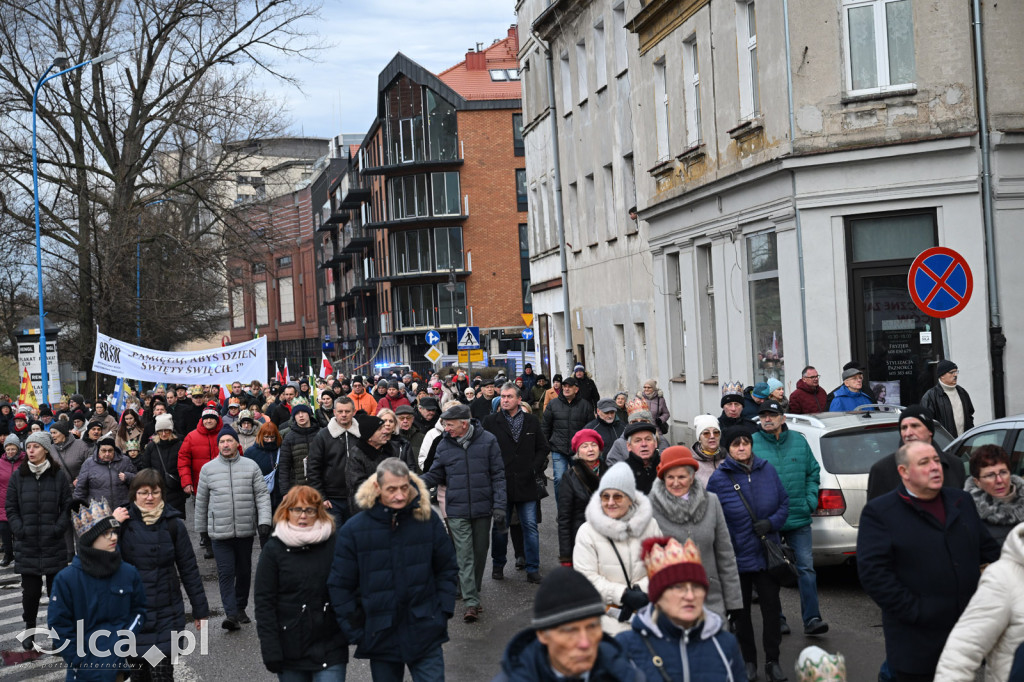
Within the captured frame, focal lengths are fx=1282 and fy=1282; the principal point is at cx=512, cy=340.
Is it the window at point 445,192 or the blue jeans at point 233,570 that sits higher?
the window at point 445,192

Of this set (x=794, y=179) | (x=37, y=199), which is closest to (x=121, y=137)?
(x=37, y=199)

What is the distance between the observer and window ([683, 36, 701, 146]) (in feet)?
74.7

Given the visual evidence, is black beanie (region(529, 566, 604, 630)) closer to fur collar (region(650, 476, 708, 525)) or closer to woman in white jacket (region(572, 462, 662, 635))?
woman in white jacket (region(572, 462, 662, 635))

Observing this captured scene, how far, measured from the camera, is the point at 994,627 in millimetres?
4930

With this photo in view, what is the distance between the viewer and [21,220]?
35344 mm

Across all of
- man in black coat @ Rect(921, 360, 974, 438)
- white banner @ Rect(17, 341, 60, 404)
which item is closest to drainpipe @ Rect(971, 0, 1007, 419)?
man in black coat @ Rect(921, 360, 974, 438)

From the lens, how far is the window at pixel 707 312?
23.4m

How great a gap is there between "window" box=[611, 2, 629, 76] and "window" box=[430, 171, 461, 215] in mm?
41717

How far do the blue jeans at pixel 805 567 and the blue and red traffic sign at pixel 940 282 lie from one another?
408 cm

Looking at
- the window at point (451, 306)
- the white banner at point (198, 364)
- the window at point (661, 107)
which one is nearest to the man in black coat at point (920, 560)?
the white banner at point (198, 364)

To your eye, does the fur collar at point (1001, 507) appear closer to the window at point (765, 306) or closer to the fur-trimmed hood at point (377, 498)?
the fur-trimmed hood at point (377, 498)

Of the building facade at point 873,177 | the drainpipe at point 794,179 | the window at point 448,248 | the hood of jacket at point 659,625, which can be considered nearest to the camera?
the hood of jacket at point 659,625

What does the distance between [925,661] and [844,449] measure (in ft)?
17.3

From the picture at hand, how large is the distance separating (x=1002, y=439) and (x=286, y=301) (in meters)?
114
